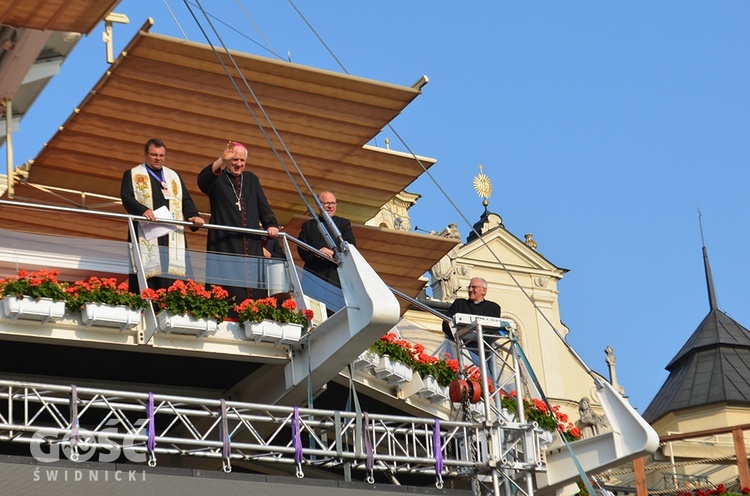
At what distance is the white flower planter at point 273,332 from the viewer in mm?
15492

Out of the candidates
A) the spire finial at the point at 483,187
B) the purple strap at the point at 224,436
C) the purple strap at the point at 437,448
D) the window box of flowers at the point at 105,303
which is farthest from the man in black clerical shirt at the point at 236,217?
the spire finial at the point at 483,187

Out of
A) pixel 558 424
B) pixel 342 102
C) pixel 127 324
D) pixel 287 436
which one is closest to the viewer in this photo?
pixel 127 324

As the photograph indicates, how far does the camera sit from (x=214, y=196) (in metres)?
16.0

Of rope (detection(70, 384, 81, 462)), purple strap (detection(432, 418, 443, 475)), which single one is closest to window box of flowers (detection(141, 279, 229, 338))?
rope (detection(70, 384, 81, 462))

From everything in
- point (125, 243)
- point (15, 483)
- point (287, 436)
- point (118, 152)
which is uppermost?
point (118, 152)

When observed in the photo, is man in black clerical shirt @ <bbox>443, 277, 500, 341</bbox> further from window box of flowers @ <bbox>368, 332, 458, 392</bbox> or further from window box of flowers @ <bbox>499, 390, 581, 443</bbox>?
window box of flowers @ <bbox>499, 390, 581, 443</bbox>

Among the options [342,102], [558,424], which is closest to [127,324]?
[558,424]

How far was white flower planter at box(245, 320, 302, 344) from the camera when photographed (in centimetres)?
1549

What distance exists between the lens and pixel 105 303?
1508 cm

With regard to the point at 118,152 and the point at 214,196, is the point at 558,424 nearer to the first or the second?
the point at 214,196

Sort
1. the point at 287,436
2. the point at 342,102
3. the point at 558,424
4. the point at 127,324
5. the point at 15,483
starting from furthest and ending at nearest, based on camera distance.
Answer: the point at 342,102
the point at 287,436
the point at 558,424
the point at 127,324
the point at 15,483

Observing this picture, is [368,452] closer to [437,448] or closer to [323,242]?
[437,448]

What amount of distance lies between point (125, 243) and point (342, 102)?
18.0 ft

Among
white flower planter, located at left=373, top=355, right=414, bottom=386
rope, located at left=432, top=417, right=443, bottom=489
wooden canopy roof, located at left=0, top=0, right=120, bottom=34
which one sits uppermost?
wooden canopy roof, located at left=0, top=0, right=120, bottom=34
